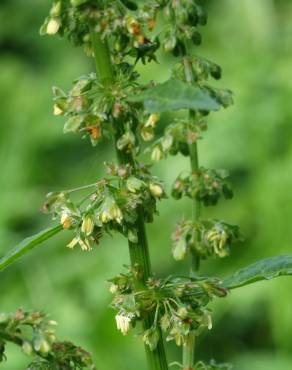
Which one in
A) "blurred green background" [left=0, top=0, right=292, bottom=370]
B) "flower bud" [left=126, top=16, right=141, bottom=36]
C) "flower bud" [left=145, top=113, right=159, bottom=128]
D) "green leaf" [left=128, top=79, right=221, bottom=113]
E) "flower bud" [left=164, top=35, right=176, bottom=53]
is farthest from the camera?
"blurred green background" [left=0, top=0, right=292, bottom=370]

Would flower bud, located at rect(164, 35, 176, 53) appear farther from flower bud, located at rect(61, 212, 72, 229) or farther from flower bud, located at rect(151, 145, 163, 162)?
flower bud, located at rect(61, 212, 72, 229)

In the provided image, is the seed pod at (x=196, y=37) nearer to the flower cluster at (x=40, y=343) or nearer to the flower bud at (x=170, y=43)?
the flower bud at (x=170, y=43)

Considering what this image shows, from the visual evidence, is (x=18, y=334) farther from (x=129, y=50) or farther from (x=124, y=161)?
(x=129, y=50)

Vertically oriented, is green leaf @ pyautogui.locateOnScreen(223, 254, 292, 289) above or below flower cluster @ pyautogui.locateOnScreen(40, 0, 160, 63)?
below

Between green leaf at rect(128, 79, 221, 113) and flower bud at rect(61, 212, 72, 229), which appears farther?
flower bud at rect(61, 212, 72, 229)

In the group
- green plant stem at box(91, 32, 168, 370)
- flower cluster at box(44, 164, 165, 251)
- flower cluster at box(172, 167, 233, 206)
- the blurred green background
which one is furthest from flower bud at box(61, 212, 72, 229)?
the blurred green background
